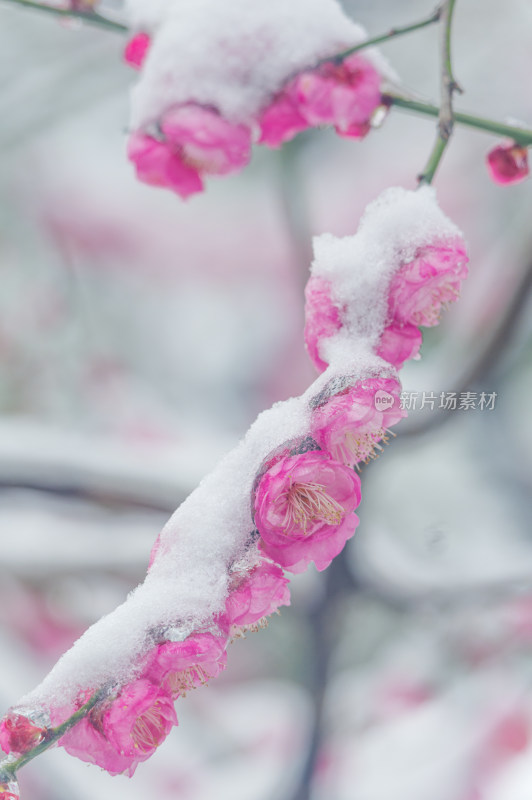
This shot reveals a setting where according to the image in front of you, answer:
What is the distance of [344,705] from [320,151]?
218 cm

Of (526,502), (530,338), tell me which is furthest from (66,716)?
(526,502)

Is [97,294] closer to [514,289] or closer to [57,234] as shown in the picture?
[57,234]

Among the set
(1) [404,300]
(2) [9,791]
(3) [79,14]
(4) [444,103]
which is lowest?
(2) [9,791]

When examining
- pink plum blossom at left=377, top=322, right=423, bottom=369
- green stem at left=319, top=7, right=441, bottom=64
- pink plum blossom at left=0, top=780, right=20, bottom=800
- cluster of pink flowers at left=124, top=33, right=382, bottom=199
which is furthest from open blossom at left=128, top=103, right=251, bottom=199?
pink plum blossom at left=0, top=780, right=20, bottom=800

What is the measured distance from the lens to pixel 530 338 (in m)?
1.85

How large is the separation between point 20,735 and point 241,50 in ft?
1.84

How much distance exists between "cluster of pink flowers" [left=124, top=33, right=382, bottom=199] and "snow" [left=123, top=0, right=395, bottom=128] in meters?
0.01

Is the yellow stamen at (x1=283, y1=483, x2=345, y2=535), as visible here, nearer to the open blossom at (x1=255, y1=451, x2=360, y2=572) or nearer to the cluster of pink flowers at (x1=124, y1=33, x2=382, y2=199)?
the open blossom at (x1=255, y1=451, x2=360, y2=572)

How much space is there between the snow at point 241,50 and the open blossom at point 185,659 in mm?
424

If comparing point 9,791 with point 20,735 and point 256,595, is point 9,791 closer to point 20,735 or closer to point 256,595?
point 20,735

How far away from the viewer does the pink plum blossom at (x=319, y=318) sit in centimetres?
40

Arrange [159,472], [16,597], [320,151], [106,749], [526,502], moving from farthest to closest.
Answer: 1. [16,597]
2. [320,151]
3. [526,502]
4. [159,472]
5. [106,749]

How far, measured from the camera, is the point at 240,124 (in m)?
0.52

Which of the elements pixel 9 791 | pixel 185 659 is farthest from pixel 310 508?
pixel 9 791
